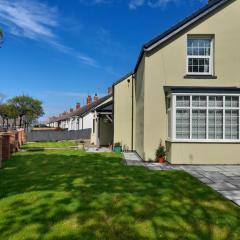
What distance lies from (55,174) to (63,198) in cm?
427

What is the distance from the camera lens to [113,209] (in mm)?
7508

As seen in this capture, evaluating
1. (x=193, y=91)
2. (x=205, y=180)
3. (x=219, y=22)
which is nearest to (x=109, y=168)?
(x=205, y=180)

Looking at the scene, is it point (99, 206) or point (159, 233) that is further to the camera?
point (99, 206)

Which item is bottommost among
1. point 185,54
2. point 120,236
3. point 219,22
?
point 120,236

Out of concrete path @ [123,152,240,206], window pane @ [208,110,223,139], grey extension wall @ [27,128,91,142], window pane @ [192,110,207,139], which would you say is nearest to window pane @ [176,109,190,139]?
window pane @ [192,110,207,139]

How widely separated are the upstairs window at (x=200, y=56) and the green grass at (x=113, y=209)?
716cm

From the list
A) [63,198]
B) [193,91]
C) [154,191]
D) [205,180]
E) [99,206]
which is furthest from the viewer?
[193,91]

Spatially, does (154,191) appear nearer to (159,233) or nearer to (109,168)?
(159,233)

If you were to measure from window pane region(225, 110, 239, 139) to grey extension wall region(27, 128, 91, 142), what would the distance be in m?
27.9

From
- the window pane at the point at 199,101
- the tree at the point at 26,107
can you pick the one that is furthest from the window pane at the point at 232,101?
the tree at the point at 26,107

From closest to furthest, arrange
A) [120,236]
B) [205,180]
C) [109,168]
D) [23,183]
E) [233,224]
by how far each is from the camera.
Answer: [120,236] < [233,224] < [23,183] < [205,180] < [109,168]

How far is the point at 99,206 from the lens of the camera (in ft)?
25.4

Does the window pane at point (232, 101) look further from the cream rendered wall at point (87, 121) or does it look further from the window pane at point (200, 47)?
the cream rendered wall at point (87, 121)

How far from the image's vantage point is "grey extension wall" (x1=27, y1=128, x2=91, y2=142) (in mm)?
42656
